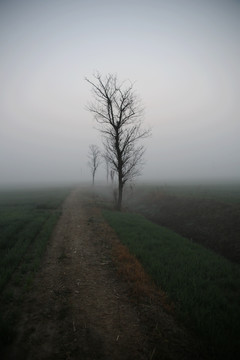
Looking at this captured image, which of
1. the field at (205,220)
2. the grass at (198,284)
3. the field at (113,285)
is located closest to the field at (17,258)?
the field at (113,285)

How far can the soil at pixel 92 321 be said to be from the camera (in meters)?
3.68

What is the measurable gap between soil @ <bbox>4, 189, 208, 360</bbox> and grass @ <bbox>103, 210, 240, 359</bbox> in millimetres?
562

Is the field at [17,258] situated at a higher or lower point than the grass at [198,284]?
higher

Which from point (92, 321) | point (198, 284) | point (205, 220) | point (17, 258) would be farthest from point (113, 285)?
point (205, 220)

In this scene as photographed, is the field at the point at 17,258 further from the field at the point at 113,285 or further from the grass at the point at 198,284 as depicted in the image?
the grass at the point at 198,284

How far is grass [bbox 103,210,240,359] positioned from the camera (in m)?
4.20

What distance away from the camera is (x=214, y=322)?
4504 millimetres

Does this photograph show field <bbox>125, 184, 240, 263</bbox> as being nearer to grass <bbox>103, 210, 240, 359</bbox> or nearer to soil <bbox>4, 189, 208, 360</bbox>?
grass <bbox>103, 210, 240, 359</bbox>

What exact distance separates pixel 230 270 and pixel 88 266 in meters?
6.30

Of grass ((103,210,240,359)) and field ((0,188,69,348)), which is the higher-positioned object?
field ((0,188,69,348))

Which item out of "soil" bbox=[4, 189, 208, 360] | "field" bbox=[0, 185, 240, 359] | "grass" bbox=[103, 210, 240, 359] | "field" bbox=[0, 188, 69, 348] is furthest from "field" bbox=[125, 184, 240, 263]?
"field" bbox=[0, 188, 69, 348]

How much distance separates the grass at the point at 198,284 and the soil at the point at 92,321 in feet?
1.84

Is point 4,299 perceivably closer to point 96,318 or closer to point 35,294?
point 35,294

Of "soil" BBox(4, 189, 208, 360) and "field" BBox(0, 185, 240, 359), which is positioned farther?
"field" BBox(0, 185, 240, 359)
